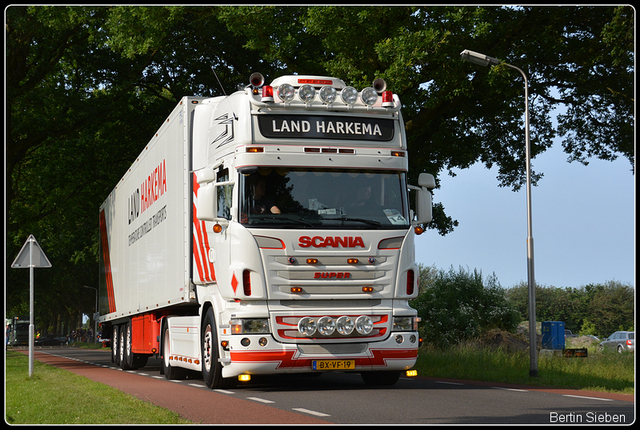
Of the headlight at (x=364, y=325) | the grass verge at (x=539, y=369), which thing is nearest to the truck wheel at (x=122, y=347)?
the grass verge at (x=539, y=369)

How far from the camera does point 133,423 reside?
830cm

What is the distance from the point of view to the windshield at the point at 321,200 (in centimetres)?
1122

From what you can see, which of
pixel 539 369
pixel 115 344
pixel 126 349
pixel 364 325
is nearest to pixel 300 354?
pixel 364 325

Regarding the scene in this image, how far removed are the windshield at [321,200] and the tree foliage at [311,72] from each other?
26.9ft

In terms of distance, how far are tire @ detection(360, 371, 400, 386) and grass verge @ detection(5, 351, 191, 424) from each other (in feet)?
13.3

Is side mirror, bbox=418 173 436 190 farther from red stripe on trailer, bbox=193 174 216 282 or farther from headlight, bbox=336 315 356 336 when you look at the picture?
red stripe on trailer, bbox=193 174 216 282

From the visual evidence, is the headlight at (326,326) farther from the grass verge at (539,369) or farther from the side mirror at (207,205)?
the grass verge at (539,369)

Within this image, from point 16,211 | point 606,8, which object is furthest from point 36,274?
point 606,8

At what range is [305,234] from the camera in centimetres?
1112

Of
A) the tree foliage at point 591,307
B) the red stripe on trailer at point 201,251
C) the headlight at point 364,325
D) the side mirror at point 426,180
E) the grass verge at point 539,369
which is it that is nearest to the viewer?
the headlight at point 364,325

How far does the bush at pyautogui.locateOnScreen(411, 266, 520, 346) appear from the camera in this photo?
26.7m

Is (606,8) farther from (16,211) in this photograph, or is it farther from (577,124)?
(16,211)

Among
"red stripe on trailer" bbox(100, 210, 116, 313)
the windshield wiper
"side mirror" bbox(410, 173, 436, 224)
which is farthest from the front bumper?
"red stripe on trailer" bbox(100, 210, 116, 313)

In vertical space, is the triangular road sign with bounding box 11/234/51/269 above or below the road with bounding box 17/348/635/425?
above
